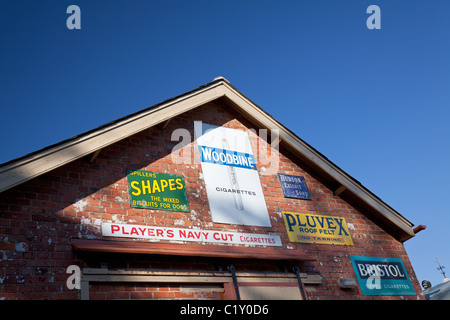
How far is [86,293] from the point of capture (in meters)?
5.38

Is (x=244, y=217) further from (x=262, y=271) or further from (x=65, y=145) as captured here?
(x=65, y=145)

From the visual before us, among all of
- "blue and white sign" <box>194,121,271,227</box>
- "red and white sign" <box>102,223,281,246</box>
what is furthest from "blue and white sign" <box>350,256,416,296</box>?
"blue and white sign" <box>194,121,271,227</box>

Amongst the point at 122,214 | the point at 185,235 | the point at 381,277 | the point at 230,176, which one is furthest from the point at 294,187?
the point at 122,214

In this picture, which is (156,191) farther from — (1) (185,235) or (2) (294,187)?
(2) (294,187)

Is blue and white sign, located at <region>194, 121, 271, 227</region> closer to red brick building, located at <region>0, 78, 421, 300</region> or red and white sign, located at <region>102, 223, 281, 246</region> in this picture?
red brick building, located at <region>0, 78, 421, 300</region>

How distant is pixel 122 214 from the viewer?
632cm

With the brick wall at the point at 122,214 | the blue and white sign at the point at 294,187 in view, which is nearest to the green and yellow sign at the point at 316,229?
the brick wall at the point at 122,214

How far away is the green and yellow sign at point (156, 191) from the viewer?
6641mm

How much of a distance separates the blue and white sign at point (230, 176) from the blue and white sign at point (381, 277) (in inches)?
84.4

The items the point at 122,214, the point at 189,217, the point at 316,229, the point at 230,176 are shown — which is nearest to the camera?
the point at 122,214

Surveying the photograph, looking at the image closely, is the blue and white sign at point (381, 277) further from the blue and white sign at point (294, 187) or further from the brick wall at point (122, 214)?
the blue and white sign at point (294, 187)

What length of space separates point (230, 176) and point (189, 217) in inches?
56.2

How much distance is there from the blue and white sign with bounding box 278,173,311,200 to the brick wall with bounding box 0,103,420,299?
0.43ft

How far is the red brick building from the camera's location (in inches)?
219
